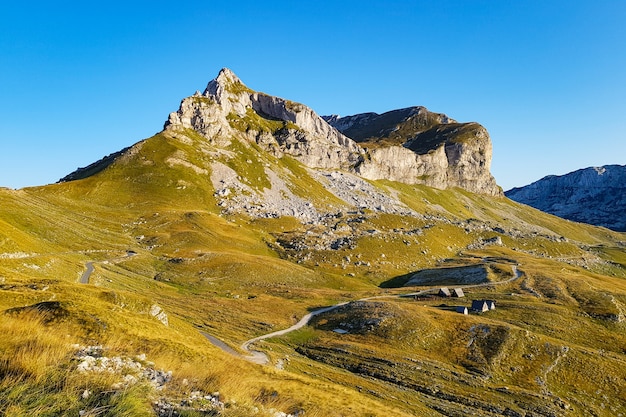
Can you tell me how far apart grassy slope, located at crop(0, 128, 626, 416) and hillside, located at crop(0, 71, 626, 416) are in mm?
279

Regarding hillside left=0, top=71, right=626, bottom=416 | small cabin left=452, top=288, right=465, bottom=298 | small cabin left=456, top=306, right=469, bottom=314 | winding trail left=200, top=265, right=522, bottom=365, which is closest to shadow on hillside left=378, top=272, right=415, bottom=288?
hillside left=0, top=71, right=626, bottom=416

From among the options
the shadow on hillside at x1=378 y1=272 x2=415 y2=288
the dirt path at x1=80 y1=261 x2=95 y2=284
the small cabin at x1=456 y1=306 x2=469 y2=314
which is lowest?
the shadow on hillside at x1=378 y1=272 x2=415 y2=288

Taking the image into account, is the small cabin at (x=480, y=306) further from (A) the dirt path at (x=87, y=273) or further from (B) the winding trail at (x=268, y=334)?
(A) the dirt path at (x=87, y=273)

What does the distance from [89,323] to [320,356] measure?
4540 cm

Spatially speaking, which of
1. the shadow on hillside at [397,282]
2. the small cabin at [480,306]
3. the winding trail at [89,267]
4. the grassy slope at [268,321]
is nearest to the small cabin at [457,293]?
the grassy slope at [268,321]

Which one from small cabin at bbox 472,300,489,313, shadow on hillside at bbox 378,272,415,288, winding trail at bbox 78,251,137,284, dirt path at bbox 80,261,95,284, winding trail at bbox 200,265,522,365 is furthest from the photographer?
shadow on hillside at bbox 378,272,415,288

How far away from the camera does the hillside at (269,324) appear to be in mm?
13891

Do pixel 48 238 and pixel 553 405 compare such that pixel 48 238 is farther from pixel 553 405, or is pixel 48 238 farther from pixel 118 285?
pixel 553 405

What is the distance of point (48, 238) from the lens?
365 feet

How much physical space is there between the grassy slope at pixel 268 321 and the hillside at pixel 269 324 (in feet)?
0.91

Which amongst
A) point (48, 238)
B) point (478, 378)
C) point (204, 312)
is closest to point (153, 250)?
point (48, 238)

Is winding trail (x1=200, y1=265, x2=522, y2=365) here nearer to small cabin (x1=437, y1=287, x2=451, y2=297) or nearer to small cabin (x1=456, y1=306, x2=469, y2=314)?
small cabin (x1=437, y1=287, x2=451, y2=297)

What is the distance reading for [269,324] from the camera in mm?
81625

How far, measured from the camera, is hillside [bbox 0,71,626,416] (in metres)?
13.9
